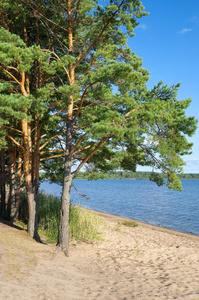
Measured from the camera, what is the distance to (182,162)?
795 cm

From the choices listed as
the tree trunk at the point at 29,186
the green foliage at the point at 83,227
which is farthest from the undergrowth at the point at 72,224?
the tree trunk at the point at 29,186

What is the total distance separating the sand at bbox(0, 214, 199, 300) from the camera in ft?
16.6

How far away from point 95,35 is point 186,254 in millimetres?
8858

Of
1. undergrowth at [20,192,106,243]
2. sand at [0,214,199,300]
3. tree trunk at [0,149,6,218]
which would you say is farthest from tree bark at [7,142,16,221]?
sand at [0,214,199,300]

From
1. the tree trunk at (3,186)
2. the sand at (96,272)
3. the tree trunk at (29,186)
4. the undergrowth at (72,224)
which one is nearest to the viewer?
the sand at (96,272)

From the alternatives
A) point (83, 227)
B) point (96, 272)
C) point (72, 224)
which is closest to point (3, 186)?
point (72, 224)

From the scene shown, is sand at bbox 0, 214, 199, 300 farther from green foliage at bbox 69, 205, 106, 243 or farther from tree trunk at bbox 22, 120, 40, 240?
green foliage at bbox 69, 205, 106, 243

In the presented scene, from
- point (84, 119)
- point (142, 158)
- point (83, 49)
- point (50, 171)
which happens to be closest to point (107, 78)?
point (84, 119)

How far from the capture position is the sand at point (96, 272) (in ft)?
16.6

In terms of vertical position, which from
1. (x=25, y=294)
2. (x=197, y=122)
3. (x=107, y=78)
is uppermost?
(x=107, y=78)

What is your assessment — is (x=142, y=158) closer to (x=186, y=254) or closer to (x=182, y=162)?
(x=182, y=162)

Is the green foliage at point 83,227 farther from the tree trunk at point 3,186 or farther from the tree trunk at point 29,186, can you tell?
the tree trunk at point 3,186

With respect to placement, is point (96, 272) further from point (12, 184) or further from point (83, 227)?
point (12, 184)

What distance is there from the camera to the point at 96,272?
277 inches
